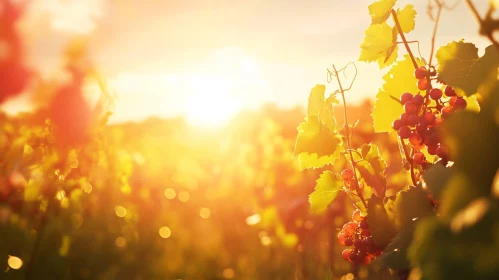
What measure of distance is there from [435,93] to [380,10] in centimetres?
41

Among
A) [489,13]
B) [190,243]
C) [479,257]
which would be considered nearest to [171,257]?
[190,243]

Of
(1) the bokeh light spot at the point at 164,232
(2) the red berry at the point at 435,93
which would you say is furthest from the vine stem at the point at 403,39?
(1) the bokeh light spot at the point at 164,232

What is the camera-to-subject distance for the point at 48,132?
10.9 feet

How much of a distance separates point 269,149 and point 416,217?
6.21m

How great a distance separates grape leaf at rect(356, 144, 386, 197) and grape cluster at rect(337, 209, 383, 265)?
123mm

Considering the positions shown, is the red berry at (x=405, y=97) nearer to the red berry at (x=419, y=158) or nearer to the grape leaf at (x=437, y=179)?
the red berry at (x=419, y=158)

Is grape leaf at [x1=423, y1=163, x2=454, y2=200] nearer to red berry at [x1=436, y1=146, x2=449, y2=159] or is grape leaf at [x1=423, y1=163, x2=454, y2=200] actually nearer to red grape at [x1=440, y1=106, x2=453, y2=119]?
red berry at [x1=436, y1=146, x2=449, y2=159]

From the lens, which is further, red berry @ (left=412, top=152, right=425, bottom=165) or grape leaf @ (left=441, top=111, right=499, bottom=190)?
red berry @ (left=412, top=152, right=425, bottom=165)

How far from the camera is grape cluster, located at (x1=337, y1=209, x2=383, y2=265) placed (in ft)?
5.79

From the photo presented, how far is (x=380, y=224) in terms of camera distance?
5.38ft

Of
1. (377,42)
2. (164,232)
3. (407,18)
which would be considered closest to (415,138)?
(377,42)

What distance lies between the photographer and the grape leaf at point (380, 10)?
184 centimetres

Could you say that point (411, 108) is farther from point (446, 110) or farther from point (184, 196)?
point (184, 196)

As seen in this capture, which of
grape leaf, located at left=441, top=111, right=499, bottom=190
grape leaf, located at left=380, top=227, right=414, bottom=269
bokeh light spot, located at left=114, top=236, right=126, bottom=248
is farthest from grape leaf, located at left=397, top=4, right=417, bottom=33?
bokeh light spot, located at left=114, top=236, right=126, bottom=248
